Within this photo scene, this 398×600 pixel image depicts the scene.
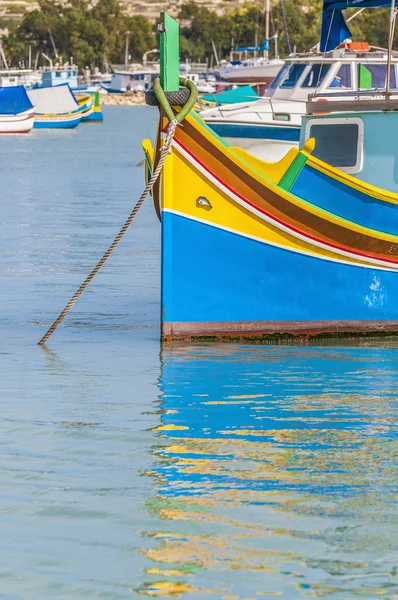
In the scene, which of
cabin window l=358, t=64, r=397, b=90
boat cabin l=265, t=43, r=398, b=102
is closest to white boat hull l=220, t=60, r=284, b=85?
boat cabin l=265, t=43, r=398, b=102

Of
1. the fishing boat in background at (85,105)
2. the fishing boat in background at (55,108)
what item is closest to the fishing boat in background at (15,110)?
the fishing boat in background at (55,108)

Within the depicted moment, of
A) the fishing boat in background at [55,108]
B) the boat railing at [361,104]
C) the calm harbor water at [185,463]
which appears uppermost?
the boat railing at [361,104]

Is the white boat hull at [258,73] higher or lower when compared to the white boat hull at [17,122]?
higher

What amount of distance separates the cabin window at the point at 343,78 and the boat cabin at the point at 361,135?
1492 centimetres

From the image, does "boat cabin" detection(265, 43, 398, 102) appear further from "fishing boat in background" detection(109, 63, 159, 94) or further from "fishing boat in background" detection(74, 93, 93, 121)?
"fishing boat in background" detection(109, 63, 159, 94)

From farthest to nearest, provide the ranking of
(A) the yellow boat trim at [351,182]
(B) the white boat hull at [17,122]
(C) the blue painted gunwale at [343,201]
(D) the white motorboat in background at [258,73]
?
(B) the white boat hull at [17,122], (D) the white motorboat in background at [258,73], (C) the blue painted gunwale at [343,201], (A) the yellow boat trim at [351,182]

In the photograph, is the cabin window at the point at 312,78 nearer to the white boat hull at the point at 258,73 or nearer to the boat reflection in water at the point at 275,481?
the boat reflection in water at the point at 275,481

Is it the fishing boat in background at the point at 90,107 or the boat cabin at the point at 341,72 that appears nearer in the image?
the boat cabin at the point at 341,72

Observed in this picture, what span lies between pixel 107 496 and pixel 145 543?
862 mm

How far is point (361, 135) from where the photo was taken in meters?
14.8

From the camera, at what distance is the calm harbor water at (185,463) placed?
24.5 ft

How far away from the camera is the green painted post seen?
13320 millimetres

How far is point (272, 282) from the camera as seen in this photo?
552 inches

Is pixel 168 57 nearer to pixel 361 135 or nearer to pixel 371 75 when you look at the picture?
pixel 361 135
